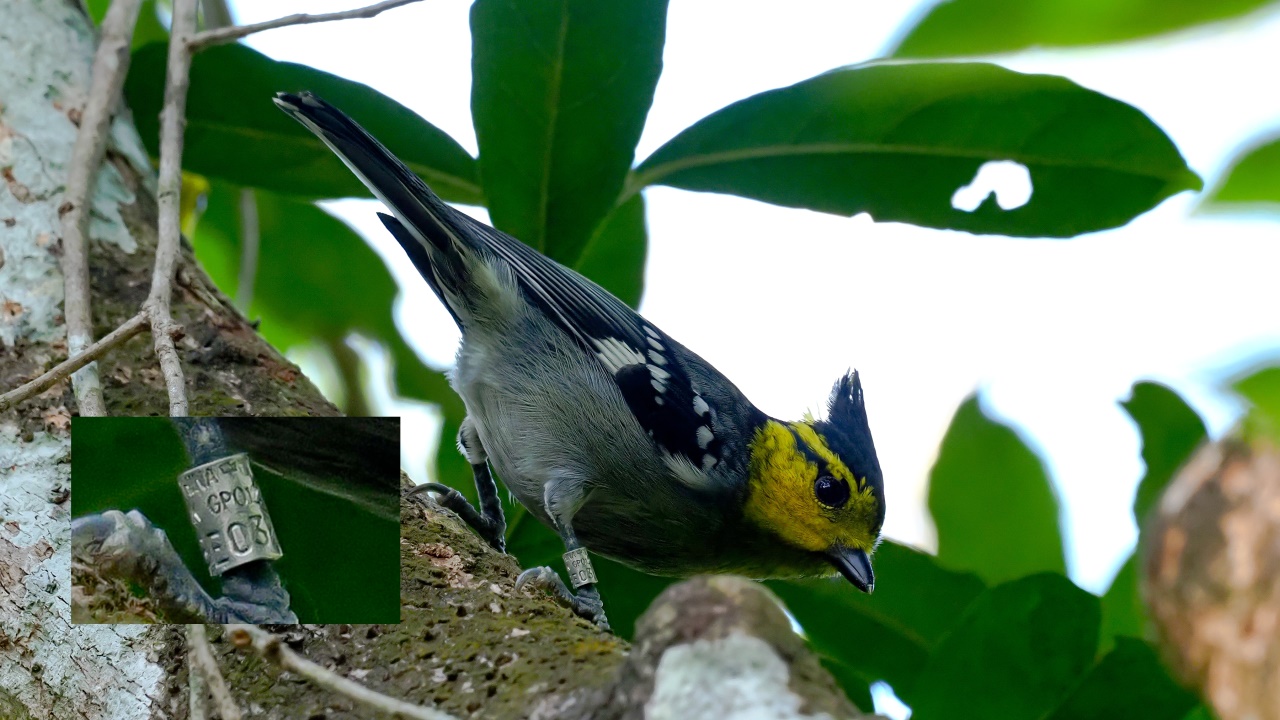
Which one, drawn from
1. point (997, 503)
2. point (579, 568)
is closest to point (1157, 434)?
point (997, 503)

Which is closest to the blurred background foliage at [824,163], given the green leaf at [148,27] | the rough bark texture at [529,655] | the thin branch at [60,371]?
the rough bark texture at [529,655]

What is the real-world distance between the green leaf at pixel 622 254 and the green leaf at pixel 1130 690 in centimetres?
190

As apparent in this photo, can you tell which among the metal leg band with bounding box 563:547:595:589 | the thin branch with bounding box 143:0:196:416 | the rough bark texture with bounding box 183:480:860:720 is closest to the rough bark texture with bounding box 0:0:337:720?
the thin branch with bounding box 143:0:196:416

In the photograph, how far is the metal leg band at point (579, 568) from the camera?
277 centimetres

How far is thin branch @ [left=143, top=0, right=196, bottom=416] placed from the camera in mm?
2178

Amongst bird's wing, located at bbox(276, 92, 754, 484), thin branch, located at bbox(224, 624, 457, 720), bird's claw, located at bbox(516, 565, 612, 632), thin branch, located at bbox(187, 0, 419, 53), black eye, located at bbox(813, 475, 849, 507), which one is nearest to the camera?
thin branch, located at bbox(224, 624, 457, 720)

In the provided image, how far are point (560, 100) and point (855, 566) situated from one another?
1.47m

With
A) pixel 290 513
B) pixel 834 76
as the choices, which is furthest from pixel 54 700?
pixel 834 76

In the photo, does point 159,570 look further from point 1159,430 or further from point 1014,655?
point 1159,430

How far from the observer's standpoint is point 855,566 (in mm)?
3061

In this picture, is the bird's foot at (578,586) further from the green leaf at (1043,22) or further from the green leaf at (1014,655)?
the green leaf at (1043,22)

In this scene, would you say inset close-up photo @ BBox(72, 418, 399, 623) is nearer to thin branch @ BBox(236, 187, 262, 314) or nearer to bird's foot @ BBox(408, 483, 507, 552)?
bird's foot @ BBox(408, 483, 507, 552)

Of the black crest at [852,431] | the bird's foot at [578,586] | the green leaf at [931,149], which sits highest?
the green leaf at [931,149]

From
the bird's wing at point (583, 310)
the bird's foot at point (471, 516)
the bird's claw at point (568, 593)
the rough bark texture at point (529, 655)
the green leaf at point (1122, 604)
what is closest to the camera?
the rough bark texture at point (529, 655)
